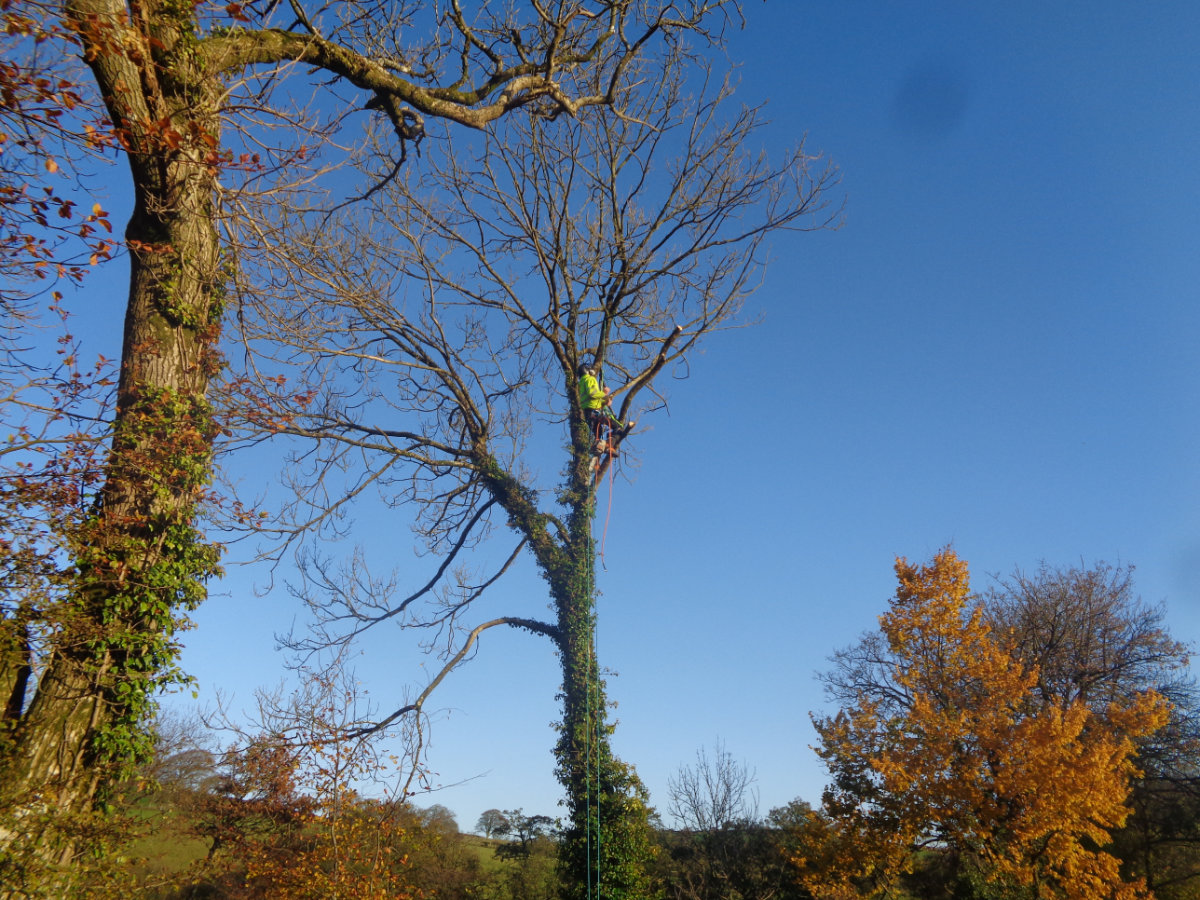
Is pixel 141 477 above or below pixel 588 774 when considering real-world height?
above

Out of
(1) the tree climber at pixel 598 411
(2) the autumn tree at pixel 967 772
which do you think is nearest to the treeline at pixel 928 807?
(2) the autumn tree at pixel 967 772

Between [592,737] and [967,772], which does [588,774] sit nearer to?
[592,737]

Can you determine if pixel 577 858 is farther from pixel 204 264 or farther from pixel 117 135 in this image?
pixel 117 135

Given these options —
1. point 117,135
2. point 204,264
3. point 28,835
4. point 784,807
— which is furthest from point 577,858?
point 784,807

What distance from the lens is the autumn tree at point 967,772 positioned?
1381cm

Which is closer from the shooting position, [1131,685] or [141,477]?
[141,477]

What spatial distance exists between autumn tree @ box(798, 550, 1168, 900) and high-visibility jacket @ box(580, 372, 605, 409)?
9.81m

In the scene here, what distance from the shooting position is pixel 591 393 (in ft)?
37.8

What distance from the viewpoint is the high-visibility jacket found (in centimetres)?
1141

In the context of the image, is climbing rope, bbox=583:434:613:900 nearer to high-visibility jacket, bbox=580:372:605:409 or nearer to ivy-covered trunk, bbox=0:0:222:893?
high-visibility jacket, bbox=580:372:605:409

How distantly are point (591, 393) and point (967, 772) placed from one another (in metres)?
10.8

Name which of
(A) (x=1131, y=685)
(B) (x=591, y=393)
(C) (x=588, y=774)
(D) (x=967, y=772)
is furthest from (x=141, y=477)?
(A) (x=1131, y=685)

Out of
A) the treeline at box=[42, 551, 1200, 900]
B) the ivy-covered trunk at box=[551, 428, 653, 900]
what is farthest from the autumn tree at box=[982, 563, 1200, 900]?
the ivy-covered trunk at box=[551, 428, 653, 900]

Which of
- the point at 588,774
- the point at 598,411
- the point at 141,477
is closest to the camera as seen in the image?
the point at 141,477
